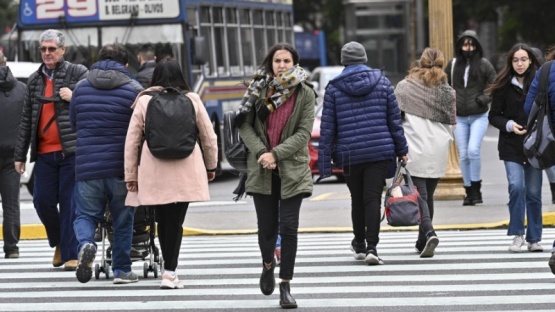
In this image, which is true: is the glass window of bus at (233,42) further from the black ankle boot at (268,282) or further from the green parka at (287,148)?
the black ankle boot at (268,282)

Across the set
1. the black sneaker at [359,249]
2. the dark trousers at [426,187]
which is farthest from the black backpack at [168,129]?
the dark trousers at [426,187]

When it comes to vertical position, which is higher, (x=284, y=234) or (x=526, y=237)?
(x=284, y=234)

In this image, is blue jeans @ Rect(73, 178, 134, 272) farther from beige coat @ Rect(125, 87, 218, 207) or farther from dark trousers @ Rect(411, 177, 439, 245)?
dark trousers @ Rect(411, 177, 439, 245)

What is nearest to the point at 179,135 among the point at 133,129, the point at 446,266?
the point at 133,129

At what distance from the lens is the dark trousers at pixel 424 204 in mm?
12328

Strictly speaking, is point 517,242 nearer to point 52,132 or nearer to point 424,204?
point 424,204

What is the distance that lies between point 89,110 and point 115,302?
1.48 meters

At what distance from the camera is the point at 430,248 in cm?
1227

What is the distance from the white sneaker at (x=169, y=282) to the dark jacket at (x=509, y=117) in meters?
3.23

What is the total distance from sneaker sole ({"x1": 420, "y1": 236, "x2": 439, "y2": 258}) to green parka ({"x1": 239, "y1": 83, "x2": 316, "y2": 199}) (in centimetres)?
260

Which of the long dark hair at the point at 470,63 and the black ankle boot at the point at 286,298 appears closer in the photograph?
the black ankle boot at the point at 286,298

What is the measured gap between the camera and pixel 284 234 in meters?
9.68

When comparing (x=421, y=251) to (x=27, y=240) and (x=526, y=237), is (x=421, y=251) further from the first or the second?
(x=27, y=240)

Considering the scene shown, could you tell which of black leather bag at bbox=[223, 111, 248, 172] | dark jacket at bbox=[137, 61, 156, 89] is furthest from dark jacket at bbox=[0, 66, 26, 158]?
black leather bag at bbox=[223, 111, 248, 172]
